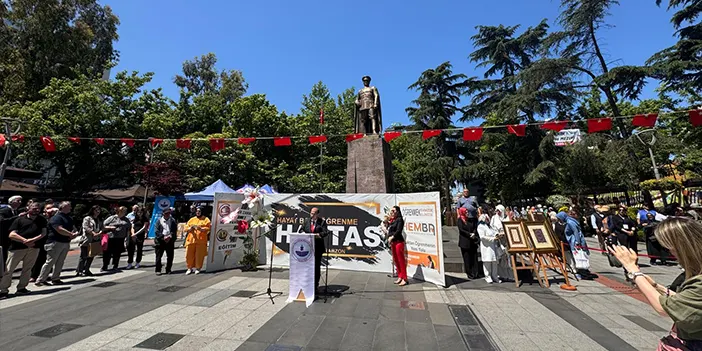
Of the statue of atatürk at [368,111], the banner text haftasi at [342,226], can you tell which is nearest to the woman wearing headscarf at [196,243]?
the banner text haftasi at [342,226]

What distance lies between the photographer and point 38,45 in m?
20.2

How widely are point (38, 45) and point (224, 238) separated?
2501cm

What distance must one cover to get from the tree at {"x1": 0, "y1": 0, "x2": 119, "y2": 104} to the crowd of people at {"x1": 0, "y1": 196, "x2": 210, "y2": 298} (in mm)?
18784

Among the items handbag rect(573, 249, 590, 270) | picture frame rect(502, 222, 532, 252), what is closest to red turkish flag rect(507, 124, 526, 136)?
handbag rect(573, 249, 590, 270)

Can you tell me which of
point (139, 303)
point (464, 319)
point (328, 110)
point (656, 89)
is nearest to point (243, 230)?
point (139, 303)

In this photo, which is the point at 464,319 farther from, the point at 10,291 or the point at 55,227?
the point at 10,291

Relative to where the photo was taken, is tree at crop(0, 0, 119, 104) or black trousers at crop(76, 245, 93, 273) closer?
black trousers at crop(76, 245, 93, 273)

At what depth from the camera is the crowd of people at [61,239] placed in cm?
545

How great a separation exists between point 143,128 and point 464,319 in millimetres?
23109

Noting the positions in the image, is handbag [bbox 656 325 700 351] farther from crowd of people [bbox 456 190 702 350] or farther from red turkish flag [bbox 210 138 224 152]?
red turkish flag [bbox 210 138 224 152]

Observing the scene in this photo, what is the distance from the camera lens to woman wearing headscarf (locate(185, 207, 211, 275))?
7156 mm

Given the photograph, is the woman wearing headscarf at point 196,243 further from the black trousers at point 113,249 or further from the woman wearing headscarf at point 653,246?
the woman wearing headscarf at point 653,246

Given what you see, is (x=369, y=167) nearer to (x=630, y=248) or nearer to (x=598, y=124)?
(x=630, y=248)

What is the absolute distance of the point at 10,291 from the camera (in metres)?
5.65
